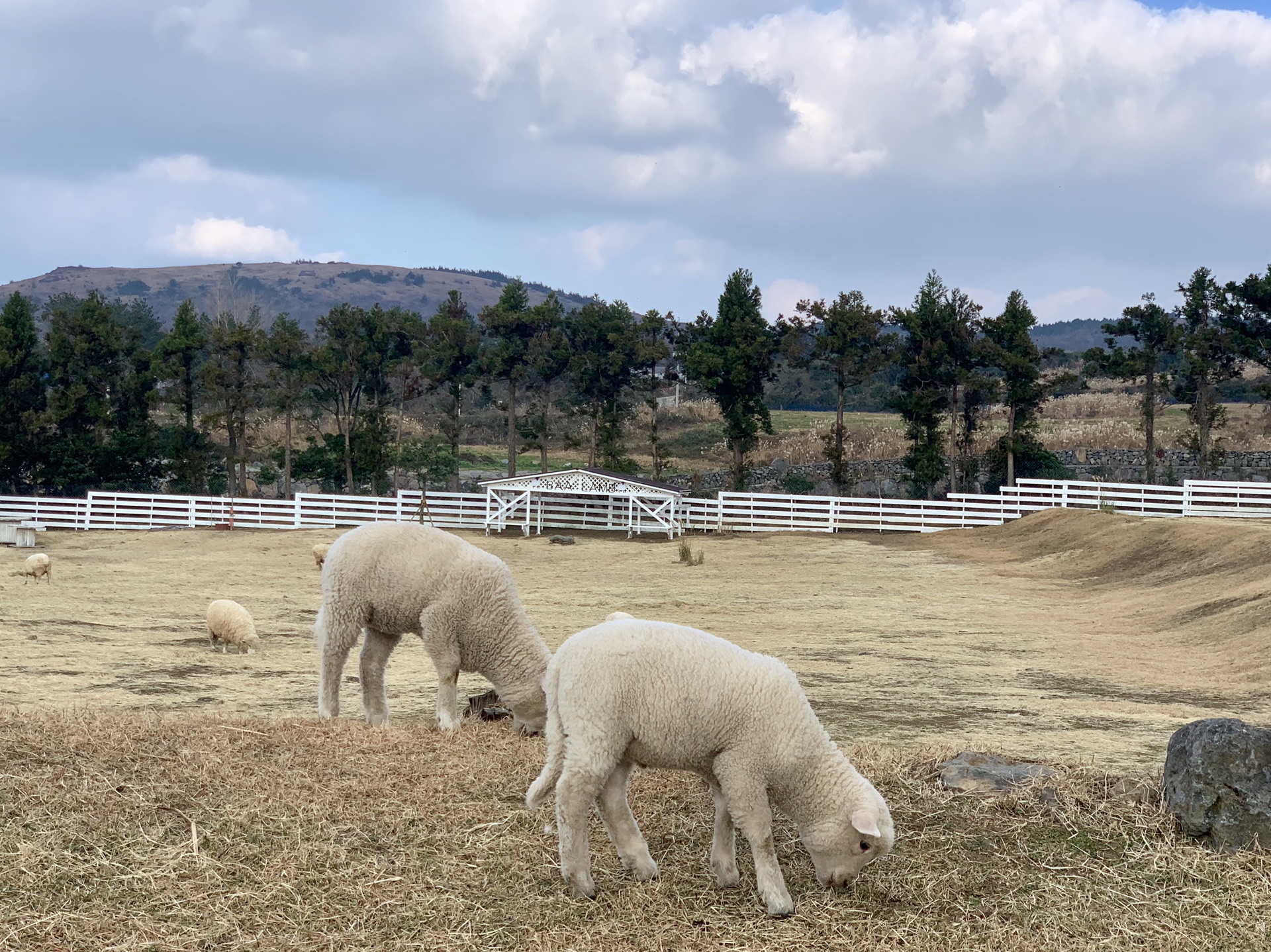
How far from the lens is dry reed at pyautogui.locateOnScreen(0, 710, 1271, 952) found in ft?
15.4

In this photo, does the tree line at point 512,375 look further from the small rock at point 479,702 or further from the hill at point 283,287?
the hill at point 283,287

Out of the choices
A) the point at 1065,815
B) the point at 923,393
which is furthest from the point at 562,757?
the point at 923,393

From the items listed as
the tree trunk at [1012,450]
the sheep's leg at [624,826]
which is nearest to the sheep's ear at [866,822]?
the sheep's leg at [624,826]

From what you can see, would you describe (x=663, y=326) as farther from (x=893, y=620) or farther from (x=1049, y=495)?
(x=893, y=620)

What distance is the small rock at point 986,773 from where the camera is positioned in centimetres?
634

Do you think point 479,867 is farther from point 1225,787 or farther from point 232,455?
point 232,455

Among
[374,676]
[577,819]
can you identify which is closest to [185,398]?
[374,676]

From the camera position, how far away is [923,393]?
40.3 m

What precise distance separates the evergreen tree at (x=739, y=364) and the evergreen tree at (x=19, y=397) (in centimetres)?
2280

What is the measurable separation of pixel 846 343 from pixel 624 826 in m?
37.4

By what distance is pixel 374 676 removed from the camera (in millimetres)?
8227

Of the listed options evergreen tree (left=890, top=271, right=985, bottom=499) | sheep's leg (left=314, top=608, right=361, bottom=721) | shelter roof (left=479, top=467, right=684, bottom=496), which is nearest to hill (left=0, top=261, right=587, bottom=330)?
evergreen tree (left=890, top=271, right=985, bottom=499)

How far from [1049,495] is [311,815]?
3193 cm

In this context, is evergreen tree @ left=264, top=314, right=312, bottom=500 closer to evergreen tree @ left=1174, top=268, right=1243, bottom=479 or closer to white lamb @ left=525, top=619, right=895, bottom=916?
evergreen tree @ left=1174, top=268, right=1243, bottom=479
